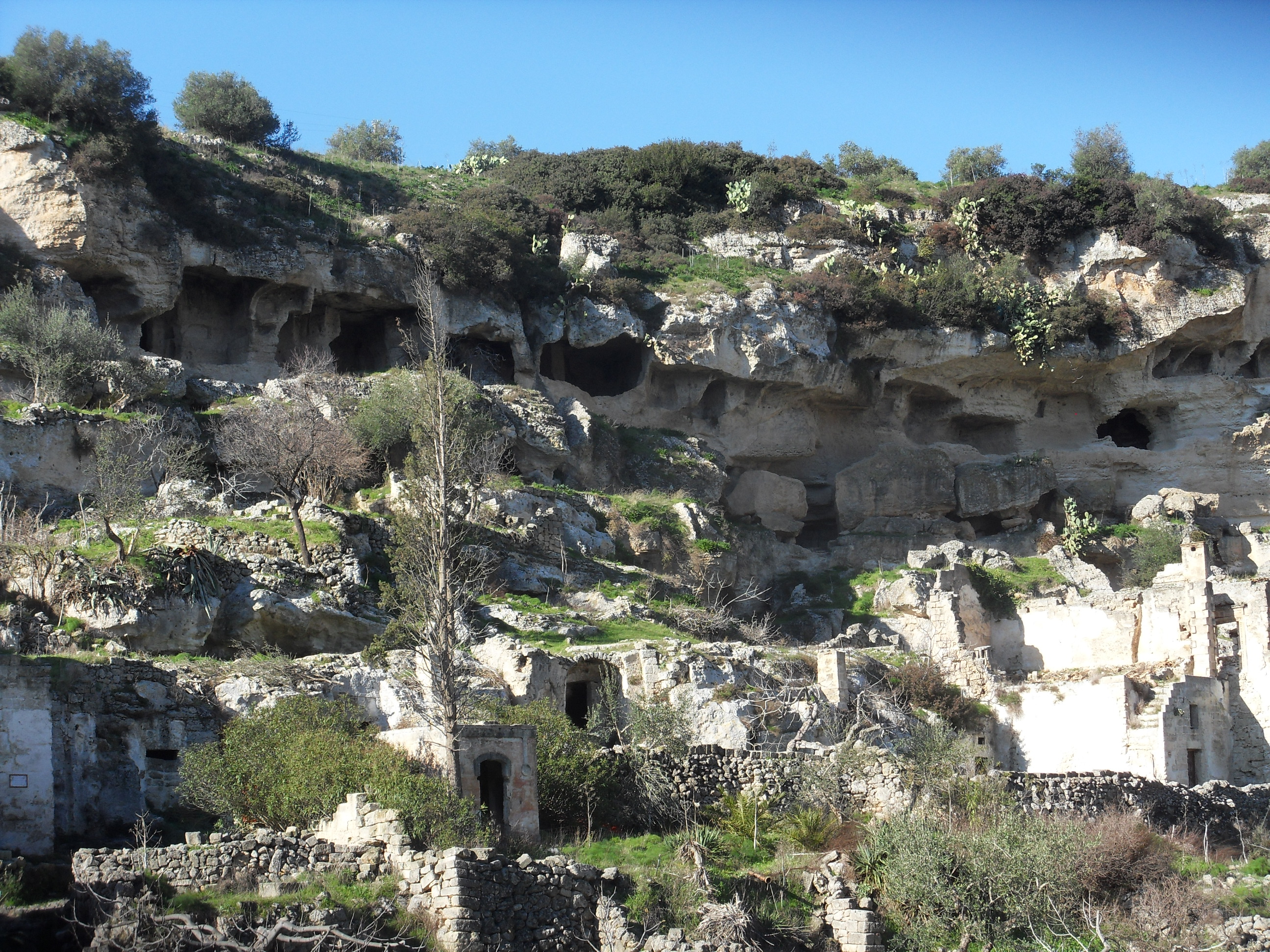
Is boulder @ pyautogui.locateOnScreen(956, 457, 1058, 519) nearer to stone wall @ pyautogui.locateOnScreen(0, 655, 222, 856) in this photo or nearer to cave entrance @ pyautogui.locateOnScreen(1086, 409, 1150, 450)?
cave entrance @ pyautogui.locateOnScreen(1086, 409, 1150, 450)

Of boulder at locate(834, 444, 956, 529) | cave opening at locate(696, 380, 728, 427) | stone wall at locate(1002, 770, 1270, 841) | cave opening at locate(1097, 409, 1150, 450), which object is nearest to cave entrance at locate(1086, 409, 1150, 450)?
cave opening at locate(1097, 409, 1150, 450)

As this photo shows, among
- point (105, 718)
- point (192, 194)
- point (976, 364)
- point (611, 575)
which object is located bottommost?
point (105, 718)

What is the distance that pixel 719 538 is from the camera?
1363 inches

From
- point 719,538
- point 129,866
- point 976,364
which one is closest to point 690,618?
point 719,538

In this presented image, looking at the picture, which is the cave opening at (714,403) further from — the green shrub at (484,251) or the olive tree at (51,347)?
the olive tree at (51,347)

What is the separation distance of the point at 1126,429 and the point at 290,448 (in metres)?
28.1

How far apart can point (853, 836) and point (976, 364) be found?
86.4 feet

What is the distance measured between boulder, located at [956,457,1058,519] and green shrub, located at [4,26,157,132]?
23.5 meters

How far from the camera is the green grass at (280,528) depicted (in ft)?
88.7

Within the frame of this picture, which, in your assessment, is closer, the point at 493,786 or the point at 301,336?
the point at 493,786

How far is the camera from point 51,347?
31594mm

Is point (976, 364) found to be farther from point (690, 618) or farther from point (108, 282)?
point (108, 282)

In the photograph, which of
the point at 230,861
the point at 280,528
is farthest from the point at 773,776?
the point at 280,528

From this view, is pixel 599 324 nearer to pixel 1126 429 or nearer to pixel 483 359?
pixel 483 359
